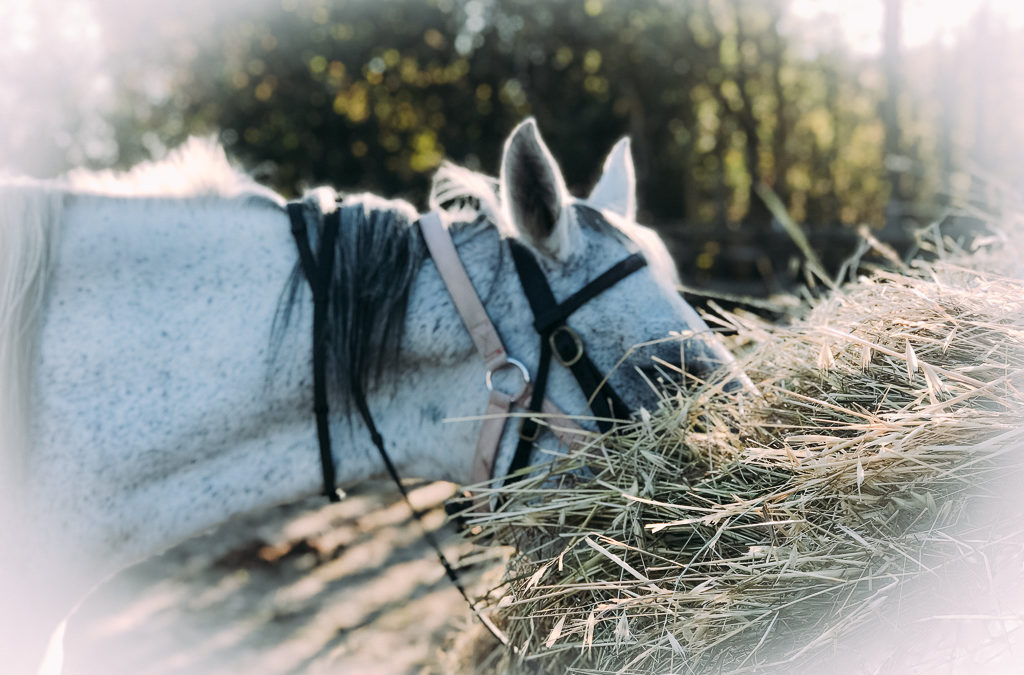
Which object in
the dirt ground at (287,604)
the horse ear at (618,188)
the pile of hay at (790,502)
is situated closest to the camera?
the pile of hay at (790,502)

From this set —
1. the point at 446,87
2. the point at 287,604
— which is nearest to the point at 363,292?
the point at 287,604

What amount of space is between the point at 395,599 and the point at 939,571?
3.07 meters

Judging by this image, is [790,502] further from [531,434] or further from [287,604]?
[287,604]

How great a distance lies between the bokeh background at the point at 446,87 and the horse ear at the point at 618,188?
7791 millimetres

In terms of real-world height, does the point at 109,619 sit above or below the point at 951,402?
below

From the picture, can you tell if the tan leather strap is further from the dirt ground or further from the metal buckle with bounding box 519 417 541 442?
the dirt ground

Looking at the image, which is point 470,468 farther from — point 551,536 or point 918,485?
point 918,485

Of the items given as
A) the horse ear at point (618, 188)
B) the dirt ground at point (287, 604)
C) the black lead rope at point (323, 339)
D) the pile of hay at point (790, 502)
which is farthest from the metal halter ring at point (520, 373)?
the dirt ground at point (287, 604)

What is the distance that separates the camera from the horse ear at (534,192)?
1527 mm

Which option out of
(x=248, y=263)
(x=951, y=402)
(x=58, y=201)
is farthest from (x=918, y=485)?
(x=58, y=201)

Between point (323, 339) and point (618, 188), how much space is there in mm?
1067

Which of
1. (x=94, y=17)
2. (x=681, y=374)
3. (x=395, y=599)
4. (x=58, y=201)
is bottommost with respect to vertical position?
(x=395, y=599)

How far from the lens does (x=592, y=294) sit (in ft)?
5.43

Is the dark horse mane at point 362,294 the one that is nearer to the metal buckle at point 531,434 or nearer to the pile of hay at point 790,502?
the metal buckle at point 531,434
